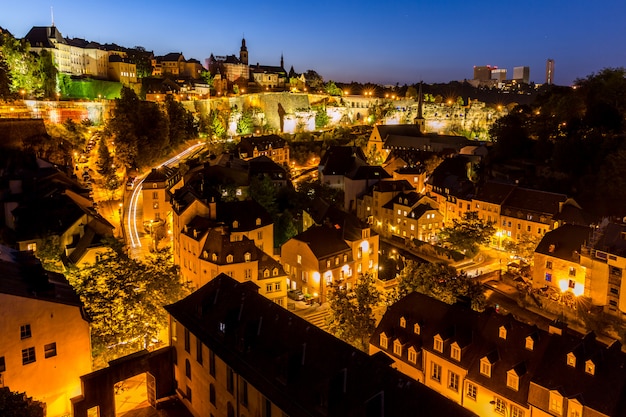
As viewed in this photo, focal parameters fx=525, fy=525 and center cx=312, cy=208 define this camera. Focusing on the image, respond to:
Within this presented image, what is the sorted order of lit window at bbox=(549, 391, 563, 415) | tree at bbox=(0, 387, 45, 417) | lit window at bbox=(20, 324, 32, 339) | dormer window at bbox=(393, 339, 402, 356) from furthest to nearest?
dormer window at bbox=(393, 339, 402, 356)
lit window at bbox=(20, 324, 32, 339)
lit window at bbox=(549, 391, 563, 415)
tree at bbox=(0, 387, 45, 417)

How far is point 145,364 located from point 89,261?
13.0m

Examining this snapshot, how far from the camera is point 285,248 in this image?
3800 cm

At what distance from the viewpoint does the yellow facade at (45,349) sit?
1905cm

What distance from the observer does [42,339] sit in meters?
19.8

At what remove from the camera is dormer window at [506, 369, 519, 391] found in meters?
20.2

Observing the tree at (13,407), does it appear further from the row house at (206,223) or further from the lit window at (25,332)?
the row house at (206,223)

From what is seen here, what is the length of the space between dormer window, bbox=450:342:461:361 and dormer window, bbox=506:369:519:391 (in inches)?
83.1

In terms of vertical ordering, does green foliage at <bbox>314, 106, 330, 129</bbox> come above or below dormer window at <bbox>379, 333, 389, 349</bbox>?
above

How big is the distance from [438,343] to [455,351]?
0.84 m

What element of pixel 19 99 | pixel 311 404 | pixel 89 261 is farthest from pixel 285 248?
pixel 19 99

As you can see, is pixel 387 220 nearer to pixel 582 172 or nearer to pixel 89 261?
pixel 582 172

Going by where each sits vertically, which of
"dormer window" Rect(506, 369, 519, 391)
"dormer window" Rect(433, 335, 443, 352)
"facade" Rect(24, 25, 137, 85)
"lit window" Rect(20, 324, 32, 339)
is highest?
"facade" Rect(24, 25, 137, 85)

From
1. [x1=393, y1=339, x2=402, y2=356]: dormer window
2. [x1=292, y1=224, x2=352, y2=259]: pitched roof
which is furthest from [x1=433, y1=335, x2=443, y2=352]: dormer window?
[x1=292, y1=224, x2=352, y2=259]: pitched roof

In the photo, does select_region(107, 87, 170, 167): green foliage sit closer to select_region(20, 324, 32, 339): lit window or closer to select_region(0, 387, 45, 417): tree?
select_region(20, 324, 32, 339): lit window
